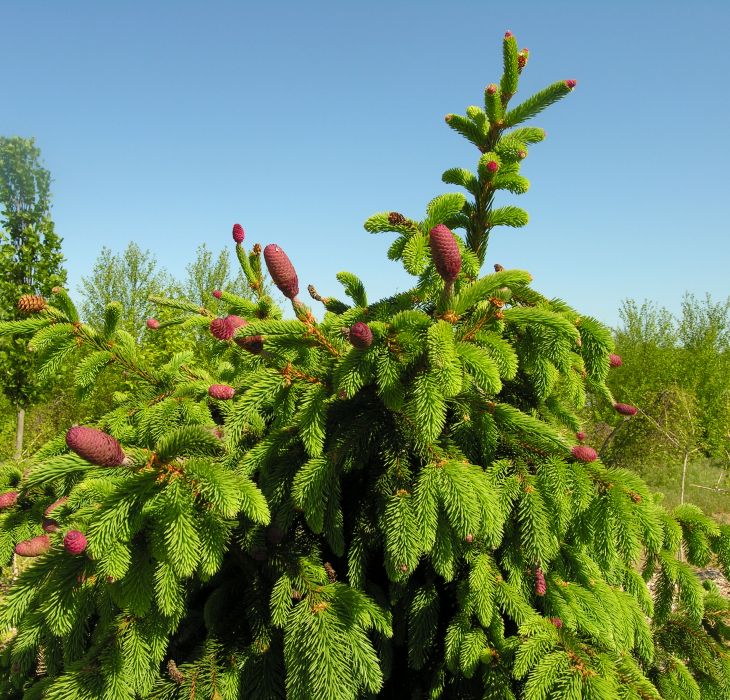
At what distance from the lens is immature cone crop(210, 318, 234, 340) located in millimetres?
1268

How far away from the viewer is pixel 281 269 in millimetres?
1183

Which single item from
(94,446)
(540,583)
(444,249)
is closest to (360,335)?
(444,249)

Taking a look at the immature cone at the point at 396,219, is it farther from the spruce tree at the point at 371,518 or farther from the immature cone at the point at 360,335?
the immature cone at the point at 360,335

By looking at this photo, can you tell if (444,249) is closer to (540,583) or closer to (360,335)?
(360,335)

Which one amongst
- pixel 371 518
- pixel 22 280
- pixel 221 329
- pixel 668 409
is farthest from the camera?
pixel 668 409

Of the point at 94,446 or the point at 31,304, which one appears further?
the point at 31,304

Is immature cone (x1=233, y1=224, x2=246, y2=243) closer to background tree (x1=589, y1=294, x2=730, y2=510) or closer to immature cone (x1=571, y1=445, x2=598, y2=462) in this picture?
immature cone (x1=571, y1=445, x2=598, y2=462)

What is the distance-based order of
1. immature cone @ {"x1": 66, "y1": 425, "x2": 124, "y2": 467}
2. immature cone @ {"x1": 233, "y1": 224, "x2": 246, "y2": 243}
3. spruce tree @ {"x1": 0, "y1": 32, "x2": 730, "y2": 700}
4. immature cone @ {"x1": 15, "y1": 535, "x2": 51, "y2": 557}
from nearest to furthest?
1. immature cone @ {"x1": 66, "y1": 425, "x2": 124, "y2": 467}
2. spruce tree @ {"x1": 0, "y1": 32, "x2": 730, "y2": 700}
3. immature cone @ {"x1": 15, "y1": 535, "x2": 51, "y2": 557}
4. immature cone @ {"x1": 233, "y1": 224, "x2": 246, "y2": 243}

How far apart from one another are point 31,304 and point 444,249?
1276mm

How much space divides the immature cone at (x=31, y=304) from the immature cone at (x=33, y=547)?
68 centimetres

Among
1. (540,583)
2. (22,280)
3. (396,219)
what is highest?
(22,280)

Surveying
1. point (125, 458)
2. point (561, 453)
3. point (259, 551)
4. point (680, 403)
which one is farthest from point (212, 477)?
point (680, 403)

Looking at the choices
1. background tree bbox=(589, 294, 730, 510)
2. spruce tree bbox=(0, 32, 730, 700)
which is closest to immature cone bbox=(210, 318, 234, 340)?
spruce tree bbox=(0, 32, 730, 700)

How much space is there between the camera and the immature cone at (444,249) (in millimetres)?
1066
